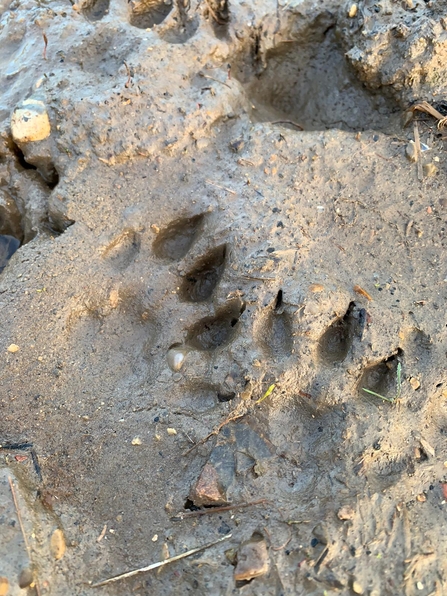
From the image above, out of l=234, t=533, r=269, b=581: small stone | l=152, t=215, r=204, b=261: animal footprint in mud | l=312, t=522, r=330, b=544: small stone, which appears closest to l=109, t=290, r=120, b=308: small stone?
l=152, t=215, r=204, b=261: animal footprint in mud

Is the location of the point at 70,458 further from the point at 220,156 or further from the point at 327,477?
the point at 220,156

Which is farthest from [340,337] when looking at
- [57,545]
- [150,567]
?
[57,545]

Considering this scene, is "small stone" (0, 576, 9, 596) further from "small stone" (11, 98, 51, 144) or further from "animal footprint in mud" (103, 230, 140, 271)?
Result: "small stone" (11, 98, 51, 144)

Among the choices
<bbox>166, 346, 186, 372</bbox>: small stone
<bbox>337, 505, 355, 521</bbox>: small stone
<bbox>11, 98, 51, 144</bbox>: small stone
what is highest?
<bbox>11, 98, 51, 144</bbox>: small stone

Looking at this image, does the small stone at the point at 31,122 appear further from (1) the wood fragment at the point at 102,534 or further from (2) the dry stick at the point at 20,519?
(1) the wood fragment at the point at 102,534

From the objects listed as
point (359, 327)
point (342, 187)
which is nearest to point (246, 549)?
point (359, 327)

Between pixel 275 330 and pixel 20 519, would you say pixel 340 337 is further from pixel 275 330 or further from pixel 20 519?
pixel 20 519
